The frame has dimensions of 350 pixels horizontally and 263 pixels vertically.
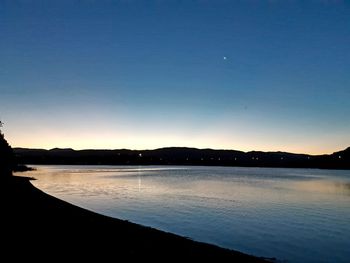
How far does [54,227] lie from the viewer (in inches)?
741

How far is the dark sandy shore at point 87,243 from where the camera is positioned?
13320 mm

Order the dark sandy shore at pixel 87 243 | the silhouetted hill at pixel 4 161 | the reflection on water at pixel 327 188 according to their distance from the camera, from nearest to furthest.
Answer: the dark sandy shore at pixel 87 243, the silhouetted hill at pixel 4 161, the reflection on water at pixel 327 188

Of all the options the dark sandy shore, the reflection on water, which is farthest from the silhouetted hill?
the reflection on water

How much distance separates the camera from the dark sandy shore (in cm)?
1332

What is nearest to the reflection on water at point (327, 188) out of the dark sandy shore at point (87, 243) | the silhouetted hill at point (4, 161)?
the silhouetted hill at point (4, 161)

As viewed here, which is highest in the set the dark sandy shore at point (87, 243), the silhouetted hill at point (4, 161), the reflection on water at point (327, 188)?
the silhouetted hill at point (4, 161)

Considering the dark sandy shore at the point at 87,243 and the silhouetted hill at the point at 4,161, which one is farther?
the silhouetted hill at the point at 4,161

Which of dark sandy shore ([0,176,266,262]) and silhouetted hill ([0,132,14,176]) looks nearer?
dark sandy shore ([0,176,266,262])

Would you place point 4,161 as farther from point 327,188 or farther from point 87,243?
point 327,188

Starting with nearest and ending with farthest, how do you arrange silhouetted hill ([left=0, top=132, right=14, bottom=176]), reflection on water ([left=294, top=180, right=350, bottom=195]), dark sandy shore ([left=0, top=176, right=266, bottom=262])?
dark sandy shore ([left=0, top=176, right=266, bottom=262]) < silhouetted hill ([left=0, top=132, right=14, bottom=176]) < reflection on water ([left=294, top=180, right=350, bottom=195])

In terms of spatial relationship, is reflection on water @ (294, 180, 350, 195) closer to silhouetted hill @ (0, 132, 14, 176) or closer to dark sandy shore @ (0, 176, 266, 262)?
silhouetted hill @ (0, 132, 14, 176)

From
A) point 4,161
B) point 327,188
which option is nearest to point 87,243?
point 4,161

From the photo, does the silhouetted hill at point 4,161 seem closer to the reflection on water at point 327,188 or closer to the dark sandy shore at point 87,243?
the dark sandy shore at point 87,243

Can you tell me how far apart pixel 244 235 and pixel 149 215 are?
1283cm
